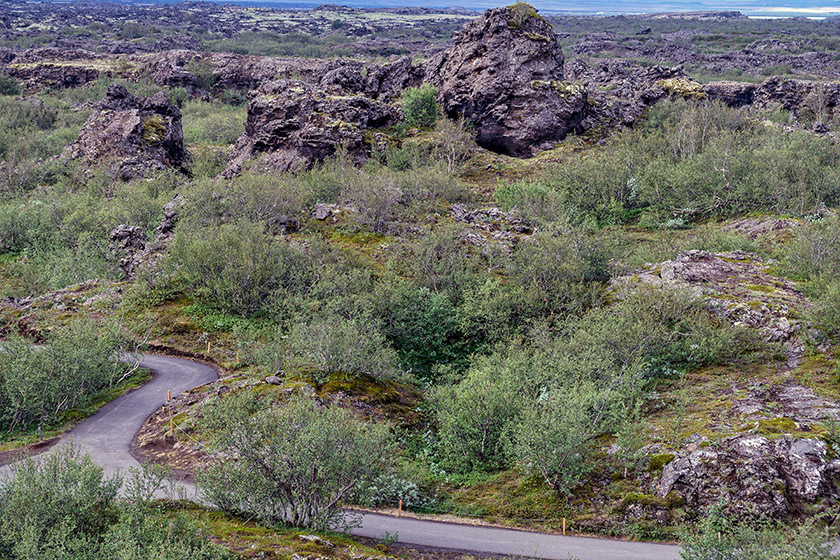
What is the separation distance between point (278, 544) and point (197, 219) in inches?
1226

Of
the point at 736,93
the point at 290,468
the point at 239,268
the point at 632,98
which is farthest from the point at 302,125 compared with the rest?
the point at 736,93

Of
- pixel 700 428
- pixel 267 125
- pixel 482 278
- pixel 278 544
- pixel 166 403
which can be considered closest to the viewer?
pixel 278 544

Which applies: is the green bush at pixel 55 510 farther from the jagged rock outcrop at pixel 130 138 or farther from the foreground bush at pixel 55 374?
the jagged rock outcrop at pixel 130 138

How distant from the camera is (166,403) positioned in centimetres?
2584

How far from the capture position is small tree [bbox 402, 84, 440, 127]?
199ft

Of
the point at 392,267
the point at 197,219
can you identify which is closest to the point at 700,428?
the point at 392,267

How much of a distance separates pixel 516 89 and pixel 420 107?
10.3 m

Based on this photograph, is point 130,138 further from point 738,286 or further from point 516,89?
point 738,286

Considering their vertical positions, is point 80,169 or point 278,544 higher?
point 80,169

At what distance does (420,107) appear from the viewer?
6103 cm

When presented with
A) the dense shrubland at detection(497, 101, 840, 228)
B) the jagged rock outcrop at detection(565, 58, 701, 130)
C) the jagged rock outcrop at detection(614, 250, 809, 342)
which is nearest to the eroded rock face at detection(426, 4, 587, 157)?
the jagged rock outcrop at detection(565, 58, 701, 130)

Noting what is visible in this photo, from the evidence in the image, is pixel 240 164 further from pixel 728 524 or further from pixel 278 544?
pixel 728 524

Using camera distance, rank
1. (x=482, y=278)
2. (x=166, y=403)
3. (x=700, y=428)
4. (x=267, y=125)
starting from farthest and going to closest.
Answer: (x=267, y=125) < (x=482, y=278) < (x=166, y=403) < (x=700, y=428)

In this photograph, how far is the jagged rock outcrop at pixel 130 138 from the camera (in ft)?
189
